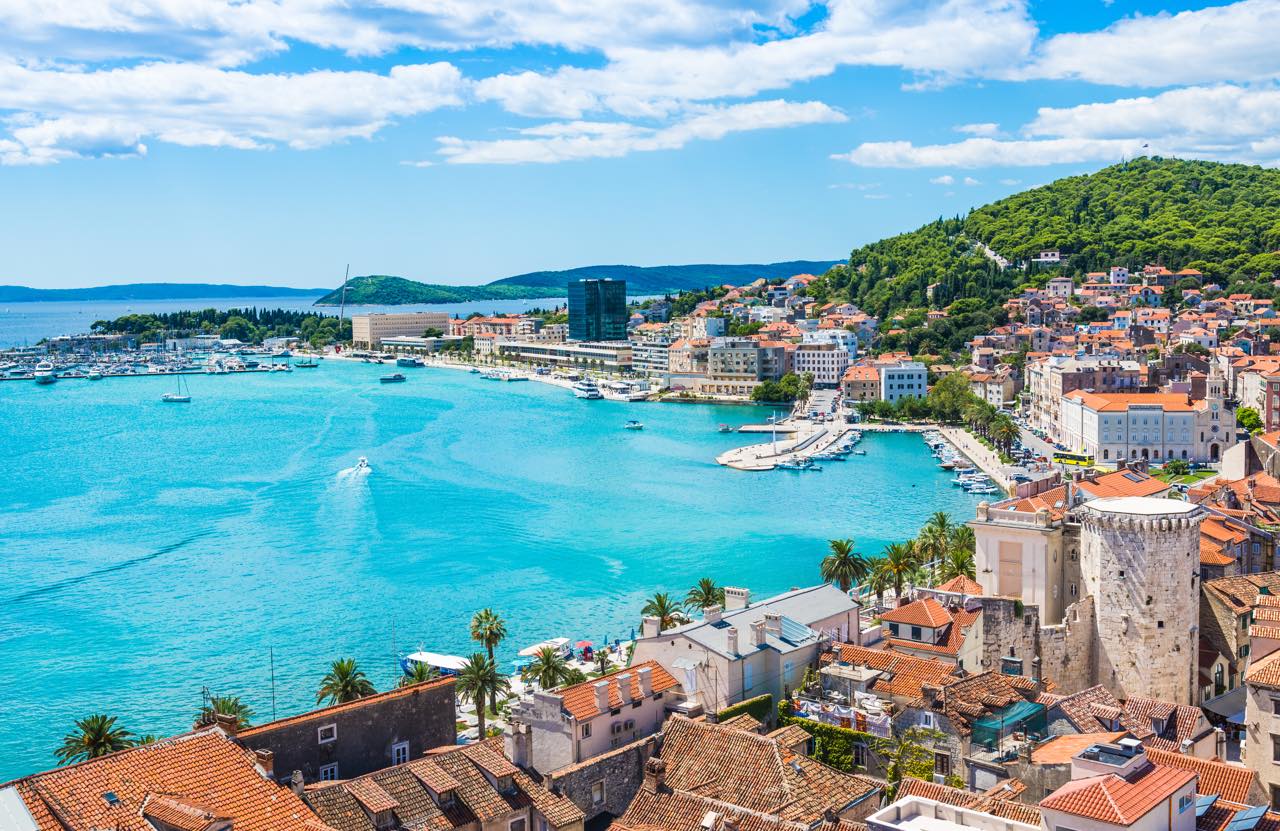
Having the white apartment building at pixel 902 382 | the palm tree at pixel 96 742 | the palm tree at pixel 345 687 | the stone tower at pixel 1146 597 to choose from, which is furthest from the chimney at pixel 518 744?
the white apartment building at pixel 902 382

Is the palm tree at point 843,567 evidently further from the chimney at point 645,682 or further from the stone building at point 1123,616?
the chimney at point 645,682

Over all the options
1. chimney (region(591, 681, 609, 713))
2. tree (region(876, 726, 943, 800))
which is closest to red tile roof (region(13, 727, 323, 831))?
chimney (region(591, 681, 609, 713))

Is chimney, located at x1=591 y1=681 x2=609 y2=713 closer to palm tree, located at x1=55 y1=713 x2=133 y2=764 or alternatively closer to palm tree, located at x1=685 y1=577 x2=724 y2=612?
palm tree, located at x1=55 y1=713 x2=133 y2=764

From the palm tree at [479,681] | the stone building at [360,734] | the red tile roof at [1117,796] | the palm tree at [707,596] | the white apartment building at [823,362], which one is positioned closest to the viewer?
the red tile roof at [1117,796]

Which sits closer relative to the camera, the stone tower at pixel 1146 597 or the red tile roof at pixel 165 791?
the red tile roof at pixel 165 791

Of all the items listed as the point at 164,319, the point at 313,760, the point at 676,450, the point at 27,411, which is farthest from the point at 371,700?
the point at 164,319
